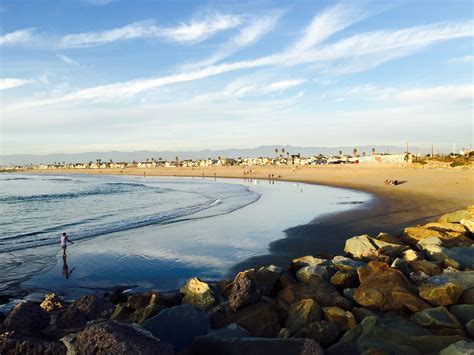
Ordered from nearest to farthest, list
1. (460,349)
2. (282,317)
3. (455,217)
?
(460,349)
(282,317)
(455,217)

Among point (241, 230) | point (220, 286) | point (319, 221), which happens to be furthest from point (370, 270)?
point (319, 221)

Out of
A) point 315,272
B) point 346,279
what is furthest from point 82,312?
point 346,279

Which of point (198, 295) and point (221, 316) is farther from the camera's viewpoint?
point (198, 295)

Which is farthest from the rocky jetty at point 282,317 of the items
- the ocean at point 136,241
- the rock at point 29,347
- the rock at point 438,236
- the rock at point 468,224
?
the rock at point 468,224

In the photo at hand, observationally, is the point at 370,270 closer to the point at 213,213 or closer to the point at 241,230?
the point at 241,230

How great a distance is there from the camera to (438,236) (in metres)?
14.6

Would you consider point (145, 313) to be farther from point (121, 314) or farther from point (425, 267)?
point (425, 267)

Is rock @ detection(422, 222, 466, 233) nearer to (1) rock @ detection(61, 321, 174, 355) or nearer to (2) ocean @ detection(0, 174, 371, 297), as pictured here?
(2) ocean @ detection(0, 174, 371, 297)

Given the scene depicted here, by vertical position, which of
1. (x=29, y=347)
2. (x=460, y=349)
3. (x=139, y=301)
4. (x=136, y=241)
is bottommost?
(x=136, y=241)

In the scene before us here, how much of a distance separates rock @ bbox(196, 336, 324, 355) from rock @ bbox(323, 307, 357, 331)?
6.83ft

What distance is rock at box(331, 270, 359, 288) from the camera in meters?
9.56

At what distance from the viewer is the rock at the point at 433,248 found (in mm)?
12008

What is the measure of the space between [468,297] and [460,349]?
118 inches

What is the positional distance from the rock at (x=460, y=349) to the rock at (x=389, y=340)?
386mm
